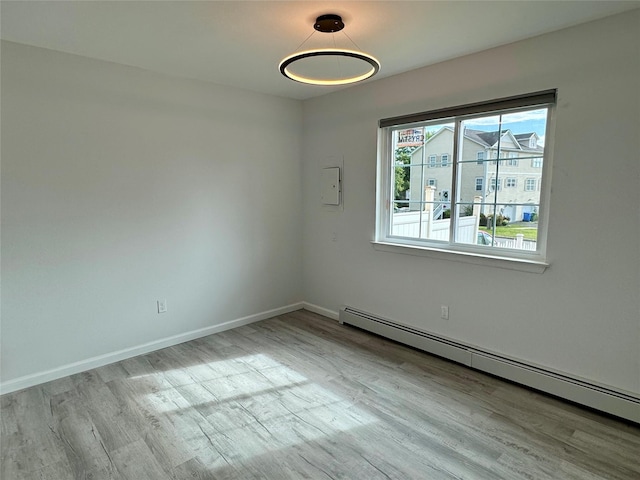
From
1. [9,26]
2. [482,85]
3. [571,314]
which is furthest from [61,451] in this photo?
[482,85]

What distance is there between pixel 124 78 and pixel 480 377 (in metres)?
3.75

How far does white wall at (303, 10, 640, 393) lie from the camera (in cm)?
222

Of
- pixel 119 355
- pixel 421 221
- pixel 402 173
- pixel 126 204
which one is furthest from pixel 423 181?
pixel 119 355

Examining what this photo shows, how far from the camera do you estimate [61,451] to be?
2.06m

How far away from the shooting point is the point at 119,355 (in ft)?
10.3

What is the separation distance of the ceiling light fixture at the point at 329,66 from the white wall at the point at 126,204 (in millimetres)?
1565

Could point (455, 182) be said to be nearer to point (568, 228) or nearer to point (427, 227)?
point (427, 227)

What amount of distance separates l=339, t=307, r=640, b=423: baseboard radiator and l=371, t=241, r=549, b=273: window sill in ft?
2.31

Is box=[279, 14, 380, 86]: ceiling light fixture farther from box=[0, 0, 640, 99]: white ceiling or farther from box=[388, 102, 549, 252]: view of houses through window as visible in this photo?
box=[388, 102, 549, 252]: view of houses through window

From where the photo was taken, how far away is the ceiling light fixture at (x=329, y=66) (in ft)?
6.71

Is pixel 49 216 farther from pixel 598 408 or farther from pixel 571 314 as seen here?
pixel 598 408

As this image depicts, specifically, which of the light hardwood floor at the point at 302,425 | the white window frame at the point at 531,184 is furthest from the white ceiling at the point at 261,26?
the light hardwood floor at the point at 302,425

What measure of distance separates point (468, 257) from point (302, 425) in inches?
70.4

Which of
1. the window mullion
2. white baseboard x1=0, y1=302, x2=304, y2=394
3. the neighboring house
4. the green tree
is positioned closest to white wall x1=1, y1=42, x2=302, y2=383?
white baseboard x1=0, y1=302, x2=304, y2=394
